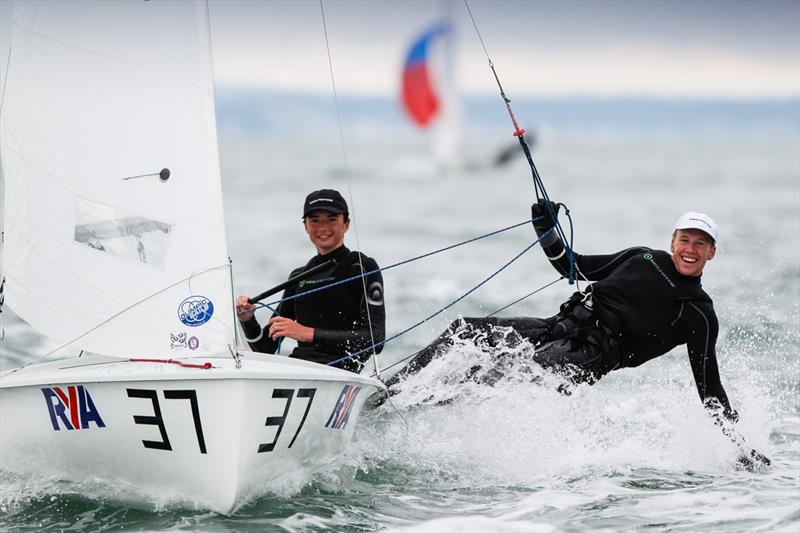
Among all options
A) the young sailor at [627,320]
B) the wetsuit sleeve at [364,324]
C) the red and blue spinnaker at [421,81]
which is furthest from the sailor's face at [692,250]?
the red and blue spinnaker at [421,81]

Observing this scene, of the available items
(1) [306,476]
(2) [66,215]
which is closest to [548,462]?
(1) [306,476]

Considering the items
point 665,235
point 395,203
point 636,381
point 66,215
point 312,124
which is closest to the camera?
point 66,215

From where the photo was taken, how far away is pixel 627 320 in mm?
4410

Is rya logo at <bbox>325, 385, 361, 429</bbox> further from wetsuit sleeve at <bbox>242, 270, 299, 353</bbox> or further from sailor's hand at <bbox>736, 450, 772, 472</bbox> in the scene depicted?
sailor's hand at <bbox>736, 450, 772, 472</bbox>

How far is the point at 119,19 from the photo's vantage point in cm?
386

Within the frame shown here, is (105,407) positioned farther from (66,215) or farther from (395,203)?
(395,203)

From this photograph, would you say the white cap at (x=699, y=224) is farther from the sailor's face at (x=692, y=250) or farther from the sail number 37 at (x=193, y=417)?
the sail number 37 at (x=193, y=417)

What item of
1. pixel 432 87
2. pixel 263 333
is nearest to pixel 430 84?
pixel 432 87

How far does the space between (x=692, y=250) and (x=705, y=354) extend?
43 cm

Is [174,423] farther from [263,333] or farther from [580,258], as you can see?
[580,258]

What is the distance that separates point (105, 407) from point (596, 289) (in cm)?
210

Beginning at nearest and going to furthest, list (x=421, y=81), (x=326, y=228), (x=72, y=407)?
1. (x=72, y=407)
2. (x=326, y=228)
3. (x=421, y=81)

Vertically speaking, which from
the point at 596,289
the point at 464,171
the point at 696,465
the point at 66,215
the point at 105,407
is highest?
the point at 464,171

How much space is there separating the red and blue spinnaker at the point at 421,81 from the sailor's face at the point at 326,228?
28.4 m
